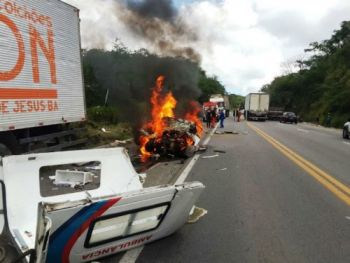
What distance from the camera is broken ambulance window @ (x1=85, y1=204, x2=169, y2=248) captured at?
4.45 m

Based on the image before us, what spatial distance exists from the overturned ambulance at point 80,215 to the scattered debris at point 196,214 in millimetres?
871

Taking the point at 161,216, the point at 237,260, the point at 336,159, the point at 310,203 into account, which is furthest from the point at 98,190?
the point at 336,159

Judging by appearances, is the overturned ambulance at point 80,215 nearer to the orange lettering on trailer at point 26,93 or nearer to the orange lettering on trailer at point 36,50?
the orange lettering on trailer at point 26,93

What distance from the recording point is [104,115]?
25219 mm

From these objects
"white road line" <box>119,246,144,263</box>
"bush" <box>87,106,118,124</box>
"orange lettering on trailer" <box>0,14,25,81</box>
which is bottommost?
"bush" <box>87,106,118,124</box>

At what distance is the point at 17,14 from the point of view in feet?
33.0

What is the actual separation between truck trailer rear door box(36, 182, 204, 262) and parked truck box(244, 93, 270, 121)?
173 feet

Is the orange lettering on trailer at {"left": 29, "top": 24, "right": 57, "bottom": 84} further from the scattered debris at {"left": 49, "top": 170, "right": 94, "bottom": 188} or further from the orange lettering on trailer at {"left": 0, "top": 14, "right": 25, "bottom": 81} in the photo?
the scattered debris at {"left": 49, "top": 170, "right": 94, "bottom": 188}

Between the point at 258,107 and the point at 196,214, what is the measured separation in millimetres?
52322

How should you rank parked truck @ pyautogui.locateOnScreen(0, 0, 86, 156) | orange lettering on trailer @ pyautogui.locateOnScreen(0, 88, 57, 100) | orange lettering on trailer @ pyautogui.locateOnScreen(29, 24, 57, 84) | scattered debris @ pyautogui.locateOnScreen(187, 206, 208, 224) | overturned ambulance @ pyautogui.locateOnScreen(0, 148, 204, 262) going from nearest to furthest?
overturned ambulance @ pyautogui.locateOnScreen(0, 148, 204, 262)
scattered debris @ pyautogui.locateOnScreen(187, 206, 208, 224)
orange lettering on trailer @ pyautogui.locateOnScreen(0, 88, 57, 100)
parked truck @ pyautogui.locateOnScreen(0, 0, 86, 156)
orange lettering on trailer @ pyautogui.locateOnScreen(29, 24, 57, 84)

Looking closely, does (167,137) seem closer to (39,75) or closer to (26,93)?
(39,75)

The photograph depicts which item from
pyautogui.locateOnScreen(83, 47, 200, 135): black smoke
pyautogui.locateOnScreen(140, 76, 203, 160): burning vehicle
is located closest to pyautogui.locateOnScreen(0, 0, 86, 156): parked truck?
pyautogui.locateOnScreen(140, 76, 203, 160): burning vehicle

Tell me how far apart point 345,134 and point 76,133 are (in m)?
17.4

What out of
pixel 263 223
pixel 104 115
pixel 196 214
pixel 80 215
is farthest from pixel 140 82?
pixel 80 215
